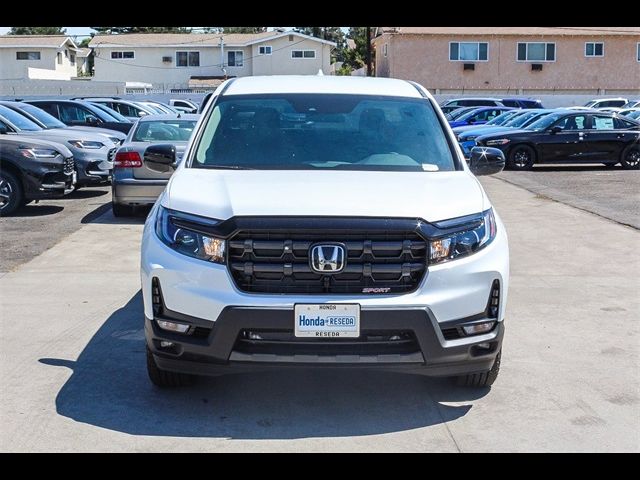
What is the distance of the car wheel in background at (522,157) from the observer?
2342 cm

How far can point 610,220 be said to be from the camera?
1378cm

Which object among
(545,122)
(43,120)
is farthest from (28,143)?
(545,122)

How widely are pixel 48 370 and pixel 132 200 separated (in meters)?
7.30

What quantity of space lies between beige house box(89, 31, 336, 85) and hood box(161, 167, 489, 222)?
57.6m

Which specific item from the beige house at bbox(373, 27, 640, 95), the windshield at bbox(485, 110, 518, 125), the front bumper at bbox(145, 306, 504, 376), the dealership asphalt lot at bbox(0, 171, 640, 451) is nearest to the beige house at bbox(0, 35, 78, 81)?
the beige house at bbox(373, 27, 640, 95)

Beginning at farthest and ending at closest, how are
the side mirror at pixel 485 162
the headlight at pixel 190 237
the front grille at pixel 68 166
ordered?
1. the front grille at pixel 68 166
2. the side mirror at pixel 485 162
3. the headlight at pixel 190 237

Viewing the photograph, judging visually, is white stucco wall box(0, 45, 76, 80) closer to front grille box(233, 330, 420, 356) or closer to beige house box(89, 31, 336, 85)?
beige house box(89, 31, 336, 85)

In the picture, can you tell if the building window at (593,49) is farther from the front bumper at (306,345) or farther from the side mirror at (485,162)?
the front bumper at (306,345)

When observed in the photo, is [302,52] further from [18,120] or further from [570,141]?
[18,120]

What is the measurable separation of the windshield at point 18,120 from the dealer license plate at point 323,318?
498 inches

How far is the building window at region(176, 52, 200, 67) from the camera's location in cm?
6481

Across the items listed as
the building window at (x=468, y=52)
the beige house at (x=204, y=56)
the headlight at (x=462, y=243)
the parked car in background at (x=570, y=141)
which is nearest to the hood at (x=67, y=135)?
the parked car in background at (x=570, y=141)
